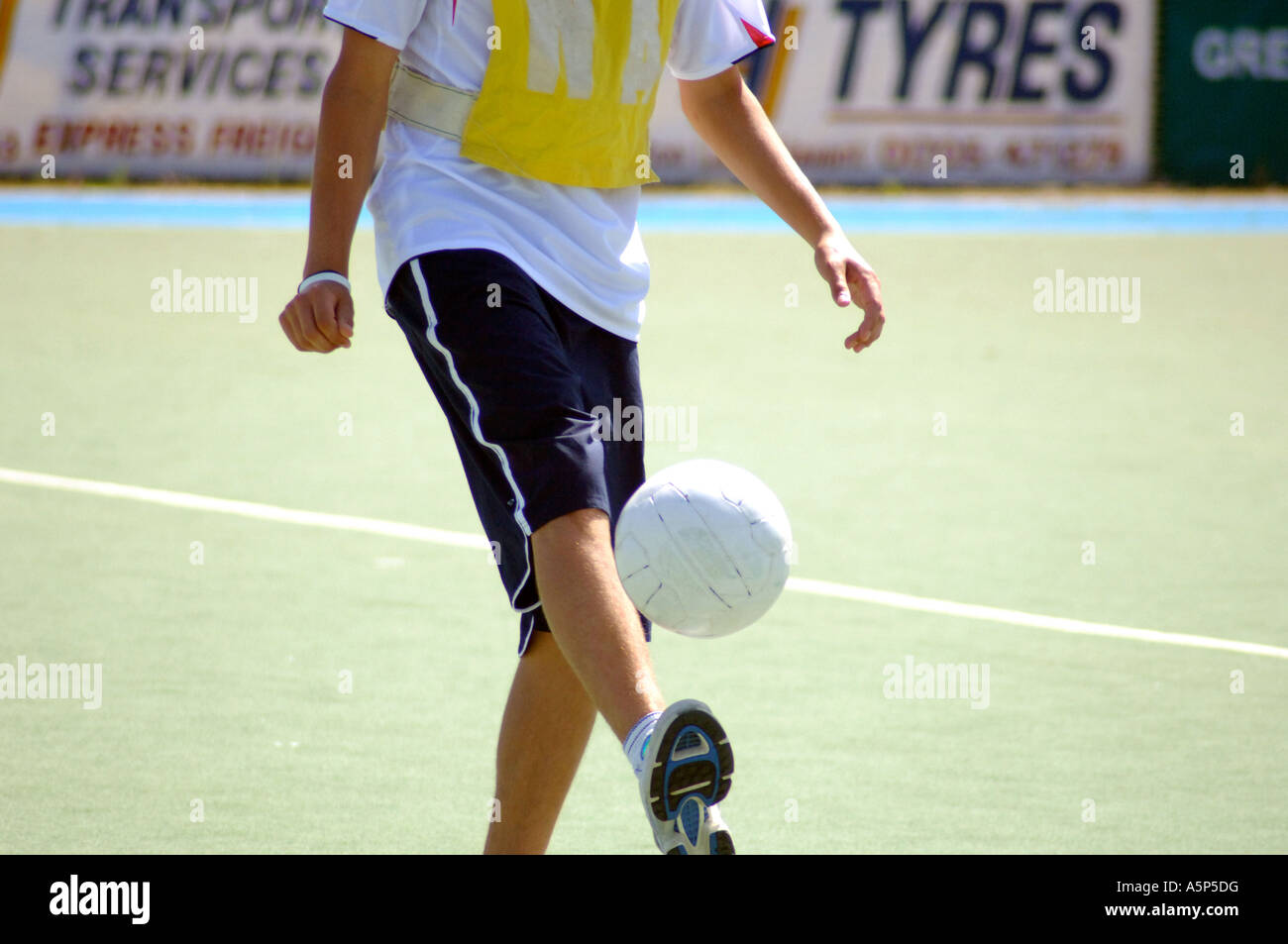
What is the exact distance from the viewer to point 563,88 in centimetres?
331

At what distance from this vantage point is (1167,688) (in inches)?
201

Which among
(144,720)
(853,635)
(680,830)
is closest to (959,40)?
(853,635)

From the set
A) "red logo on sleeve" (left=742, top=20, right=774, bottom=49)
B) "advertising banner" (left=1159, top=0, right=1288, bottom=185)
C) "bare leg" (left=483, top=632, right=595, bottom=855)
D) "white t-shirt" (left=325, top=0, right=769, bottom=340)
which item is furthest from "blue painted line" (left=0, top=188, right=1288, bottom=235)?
"bare leg" (left=483, top=632, right=595, bottom=855)

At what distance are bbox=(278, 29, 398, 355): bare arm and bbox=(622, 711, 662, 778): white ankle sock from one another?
0.84 m

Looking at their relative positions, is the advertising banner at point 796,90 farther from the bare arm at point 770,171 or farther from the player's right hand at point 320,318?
the player's right hand at point 320,318

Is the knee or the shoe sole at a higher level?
the knee

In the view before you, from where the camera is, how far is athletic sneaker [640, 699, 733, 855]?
2.77m

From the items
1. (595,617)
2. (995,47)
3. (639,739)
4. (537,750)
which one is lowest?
(537,750)

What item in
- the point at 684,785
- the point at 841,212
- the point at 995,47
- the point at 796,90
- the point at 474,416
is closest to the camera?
the point at 684,785

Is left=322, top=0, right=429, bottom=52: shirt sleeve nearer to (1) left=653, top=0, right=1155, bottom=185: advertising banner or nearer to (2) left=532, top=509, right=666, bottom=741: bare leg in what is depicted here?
(2) left=532, top=509, right=666, bottom=741: bare leg

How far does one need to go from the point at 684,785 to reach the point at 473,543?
3.95 meters

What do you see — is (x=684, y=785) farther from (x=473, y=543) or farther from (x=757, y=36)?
(x=473, y=543)

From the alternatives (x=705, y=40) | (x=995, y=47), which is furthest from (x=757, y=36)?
(x=995, y=47)

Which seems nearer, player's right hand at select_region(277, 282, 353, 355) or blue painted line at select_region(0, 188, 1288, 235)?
player's right hand at select_region(277, 282, 353, 355)
